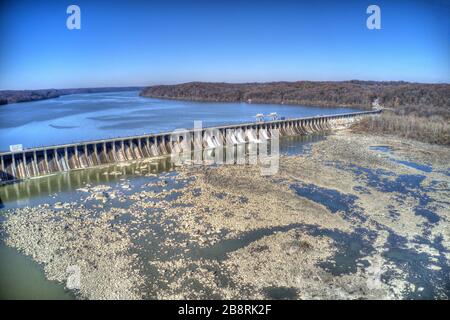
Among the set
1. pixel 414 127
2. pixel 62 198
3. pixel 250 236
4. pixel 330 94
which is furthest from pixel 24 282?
pixel 330 94

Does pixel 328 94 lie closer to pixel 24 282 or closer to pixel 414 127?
pixel 414 127

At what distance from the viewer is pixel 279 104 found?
108m

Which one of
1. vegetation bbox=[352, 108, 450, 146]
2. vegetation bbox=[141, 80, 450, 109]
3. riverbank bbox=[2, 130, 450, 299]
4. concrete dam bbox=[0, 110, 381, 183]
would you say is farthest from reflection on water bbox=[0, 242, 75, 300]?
vegetation bbox=[141, 80, 450, 109]

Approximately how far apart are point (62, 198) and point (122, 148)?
1130 centimetres

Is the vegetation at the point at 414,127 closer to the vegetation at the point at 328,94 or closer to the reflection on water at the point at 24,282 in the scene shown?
the vegetation at the point at 328,94

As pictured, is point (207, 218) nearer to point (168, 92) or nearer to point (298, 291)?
point (298, 291)

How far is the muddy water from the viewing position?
1334 cm

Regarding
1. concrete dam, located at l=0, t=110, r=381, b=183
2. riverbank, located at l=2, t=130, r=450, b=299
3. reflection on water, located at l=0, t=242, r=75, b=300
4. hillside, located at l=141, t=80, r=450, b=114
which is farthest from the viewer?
hillside, located at l=141, t=80, r=450, b=114

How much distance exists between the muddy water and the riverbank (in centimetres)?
23

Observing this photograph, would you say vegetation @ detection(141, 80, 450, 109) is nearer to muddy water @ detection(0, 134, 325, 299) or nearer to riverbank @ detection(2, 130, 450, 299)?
muddy water @ detection(0, 134, 325, 299)

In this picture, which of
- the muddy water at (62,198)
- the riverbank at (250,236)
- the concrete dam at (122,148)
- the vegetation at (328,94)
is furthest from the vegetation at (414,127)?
the riverbank at (250,236)

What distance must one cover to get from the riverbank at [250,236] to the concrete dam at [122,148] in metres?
6.42
